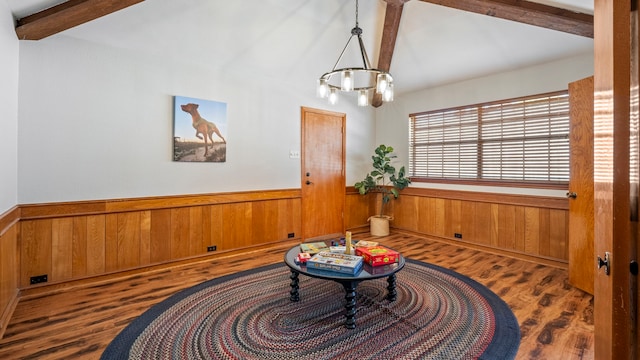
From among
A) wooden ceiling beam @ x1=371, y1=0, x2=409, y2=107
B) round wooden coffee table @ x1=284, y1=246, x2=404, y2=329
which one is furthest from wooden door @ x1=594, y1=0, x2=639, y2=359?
wooden ceiling beam @ x1=371, y1=0, x2=409, y2=107

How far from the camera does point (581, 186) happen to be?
9.16 ft

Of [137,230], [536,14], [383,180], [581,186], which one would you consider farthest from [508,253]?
[137,230]

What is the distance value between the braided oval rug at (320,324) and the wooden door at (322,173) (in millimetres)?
1818

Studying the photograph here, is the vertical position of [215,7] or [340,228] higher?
[215,7]

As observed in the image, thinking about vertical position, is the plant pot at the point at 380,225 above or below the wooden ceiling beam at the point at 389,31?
below

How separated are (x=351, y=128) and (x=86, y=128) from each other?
366 cm

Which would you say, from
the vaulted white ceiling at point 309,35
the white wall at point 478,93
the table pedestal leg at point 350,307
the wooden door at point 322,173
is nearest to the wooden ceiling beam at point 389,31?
the vaulted white ceiling at point 309,35

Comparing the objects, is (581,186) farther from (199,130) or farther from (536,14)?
(199,130)

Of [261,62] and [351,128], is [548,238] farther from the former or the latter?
[261,62]

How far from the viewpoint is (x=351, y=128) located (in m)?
5.15

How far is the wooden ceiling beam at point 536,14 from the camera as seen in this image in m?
2.62

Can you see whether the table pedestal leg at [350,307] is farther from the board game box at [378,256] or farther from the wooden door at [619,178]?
the wooden door at [619,178]

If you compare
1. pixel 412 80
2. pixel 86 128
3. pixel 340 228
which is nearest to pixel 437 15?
pixel 412 80

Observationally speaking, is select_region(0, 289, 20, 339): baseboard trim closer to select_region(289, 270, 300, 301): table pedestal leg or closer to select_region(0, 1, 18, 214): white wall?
select_region(0, 1, 18, 214): white wall
